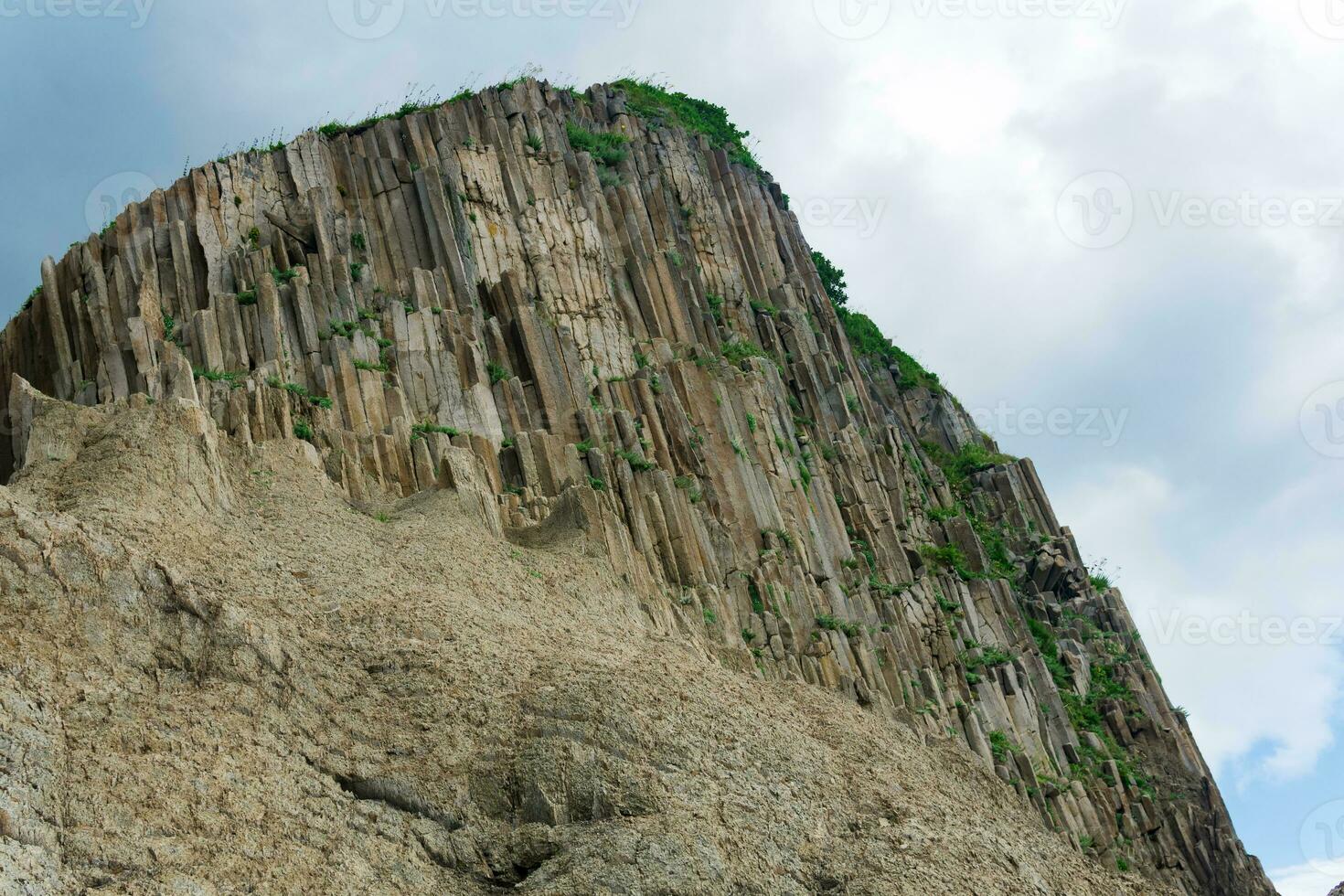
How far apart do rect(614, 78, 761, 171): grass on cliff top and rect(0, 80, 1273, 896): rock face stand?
7.55 feet

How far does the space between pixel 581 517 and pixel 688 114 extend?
40531mm

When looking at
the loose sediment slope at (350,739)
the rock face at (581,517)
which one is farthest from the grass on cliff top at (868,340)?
the loose sediment slope at (350,739)

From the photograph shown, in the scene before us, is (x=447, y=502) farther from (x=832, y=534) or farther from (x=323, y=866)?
(x=832, y=534)

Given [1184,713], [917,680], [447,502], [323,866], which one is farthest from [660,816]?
[1184,713]

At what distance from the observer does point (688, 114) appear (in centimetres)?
6688

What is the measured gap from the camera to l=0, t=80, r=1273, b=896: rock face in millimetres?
16656

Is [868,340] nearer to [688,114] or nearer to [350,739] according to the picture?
[688,114]

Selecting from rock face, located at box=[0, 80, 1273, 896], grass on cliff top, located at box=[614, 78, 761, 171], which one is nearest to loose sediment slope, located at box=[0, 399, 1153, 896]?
rock face, located at box=[0, 80, 1273, 896]

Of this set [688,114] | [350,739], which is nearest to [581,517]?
[350,739]

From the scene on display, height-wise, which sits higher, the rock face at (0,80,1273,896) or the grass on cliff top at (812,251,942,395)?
the grass on cliff top at (812,251,942,395)

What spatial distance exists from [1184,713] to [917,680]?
2151 centimetres

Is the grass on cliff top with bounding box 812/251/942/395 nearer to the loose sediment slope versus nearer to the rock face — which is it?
the rock face

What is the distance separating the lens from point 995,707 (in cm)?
4481

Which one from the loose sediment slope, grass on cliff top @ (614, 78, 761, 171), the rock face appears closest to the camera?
the loose sediment slope
